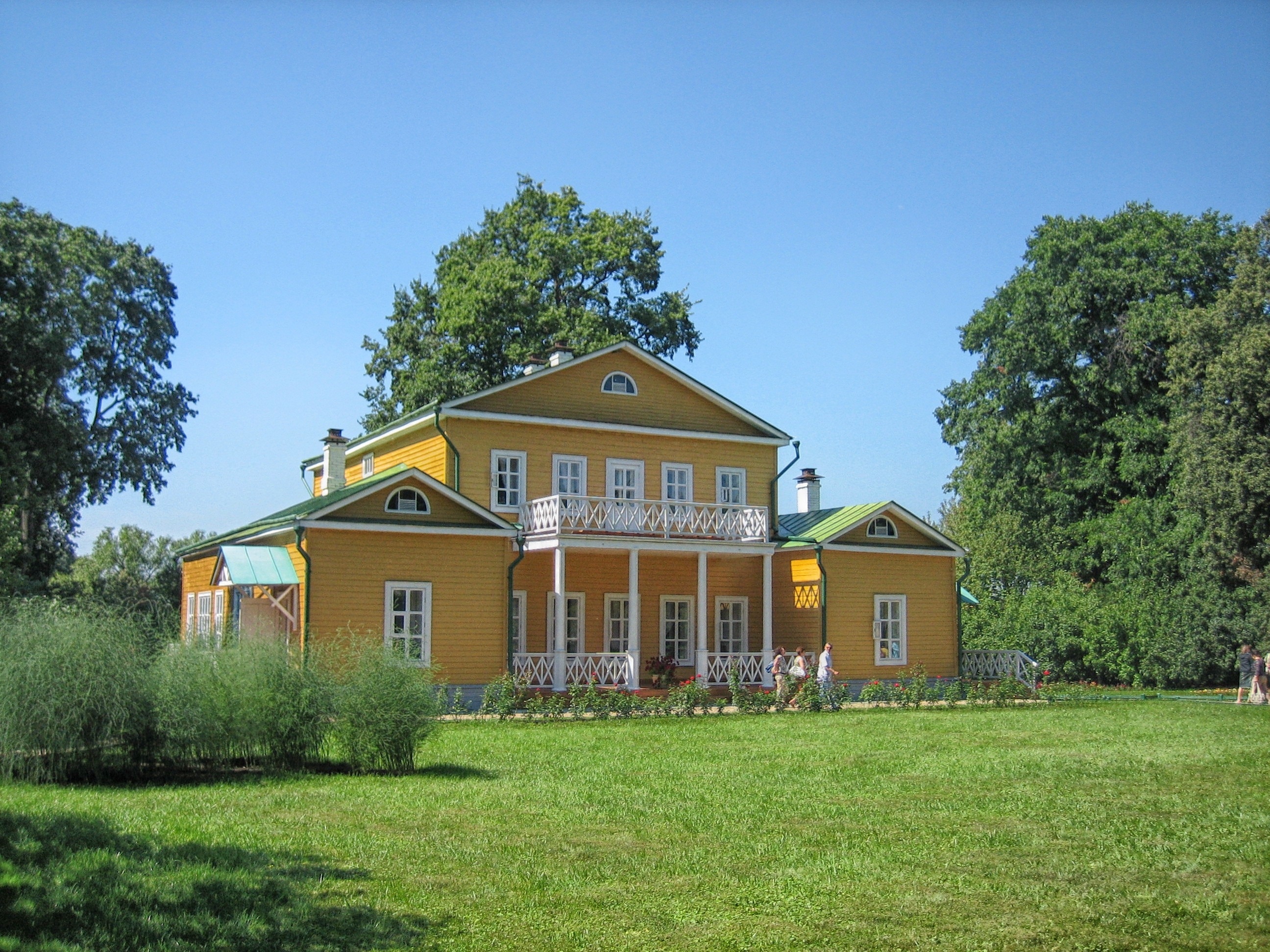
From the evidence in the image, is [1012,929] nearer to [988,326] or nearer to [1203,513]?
[1203,513]

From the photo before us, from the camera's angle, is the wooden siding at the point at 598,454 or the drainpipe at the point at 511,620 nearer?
the drainpipe at the point at 511,620

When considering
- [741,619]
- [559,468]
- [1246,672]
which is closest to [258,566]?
[559,468]

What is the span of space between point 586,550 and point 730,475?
513 cm

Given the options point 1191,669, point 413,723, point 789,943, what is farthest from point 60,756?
point 1191,669

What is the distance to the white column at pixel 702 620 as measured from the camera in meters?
25.2

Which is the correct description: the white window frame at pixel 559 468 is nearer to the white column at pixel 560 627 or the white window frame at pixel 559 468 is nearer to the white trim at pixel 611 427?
the white trim at pixel 611 427

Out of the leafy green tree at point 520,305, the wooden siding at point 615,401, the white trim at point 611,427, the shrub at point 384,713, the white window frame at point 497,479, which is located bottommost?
the shrub at point 384,713

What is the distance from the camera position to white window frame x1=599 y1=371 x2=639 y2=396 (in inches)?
1083

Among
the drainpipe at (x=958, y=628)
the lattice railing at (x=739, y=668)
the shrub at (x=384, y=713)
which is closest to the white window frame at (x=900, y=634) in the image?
the drainpipe at (x=958, y=628)

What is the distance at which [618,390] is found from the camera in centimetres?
2773

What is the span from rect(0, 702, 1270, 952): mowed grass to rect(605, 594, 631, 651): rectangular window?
41.6 ft

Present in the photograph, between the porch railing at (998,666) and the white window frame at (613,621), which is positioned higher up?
the white window frame at (613,621)

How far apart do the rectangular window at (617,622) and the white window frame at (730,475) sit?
A: 3.53 metres

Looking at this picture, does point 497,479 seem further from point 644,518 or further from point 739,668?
point 739,668
